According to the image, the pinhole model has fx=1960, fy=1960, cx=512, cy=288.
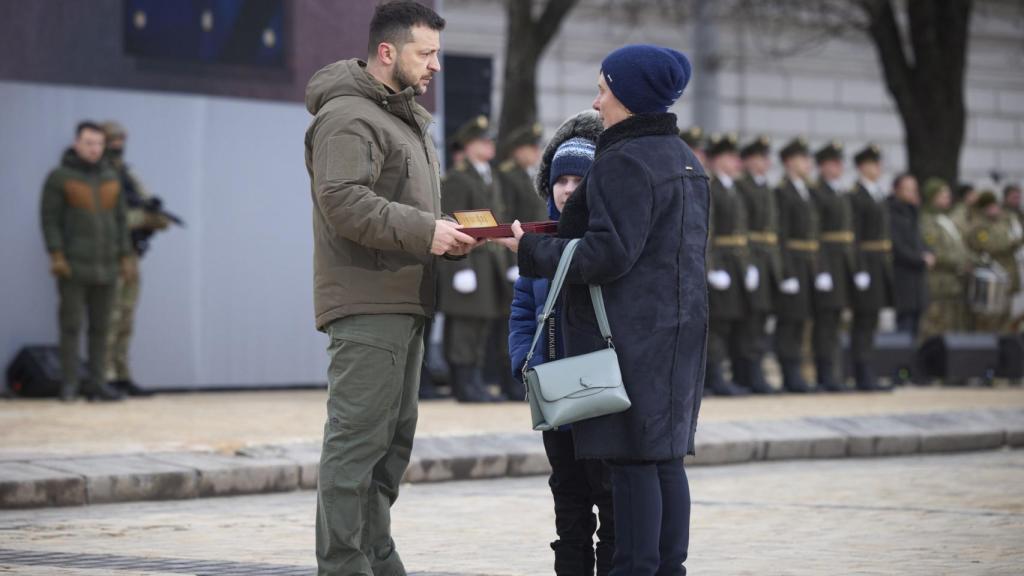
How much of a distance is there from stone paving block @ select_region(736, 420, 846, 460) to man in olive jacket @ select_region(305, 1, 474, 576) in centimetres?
613

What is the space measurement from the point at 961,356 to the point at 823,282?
7.66ft

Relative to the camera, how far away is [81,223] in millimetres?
13719

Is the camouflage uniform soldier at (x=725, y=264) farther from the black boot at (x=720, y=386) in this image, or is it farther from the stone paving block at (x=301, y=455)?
the stone paving block at (x=301, y=455)

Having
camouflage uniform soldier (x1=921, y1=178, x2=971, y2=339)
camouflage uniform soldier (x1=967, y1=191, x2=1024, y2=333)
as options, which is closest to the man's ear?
camouflage uniform soldier (x1=921, y1=178, x2=971, y2=339)

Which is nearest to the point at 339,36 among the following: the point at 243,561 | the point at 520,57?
the point at 520,57

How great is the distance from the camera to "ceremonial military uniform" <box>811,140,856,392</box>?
16.8m

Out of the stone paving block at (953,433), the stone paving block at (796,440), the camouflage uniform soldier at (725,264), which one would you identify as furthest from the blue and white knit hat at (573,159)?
the camouflage uniform soldier at (725,264)

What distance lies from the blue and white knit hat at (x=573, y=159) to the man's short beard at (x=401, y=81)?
53cm

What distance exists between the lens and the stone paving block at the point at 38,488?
27.9 ft

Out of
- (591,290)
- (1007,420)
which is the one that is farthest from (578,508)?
(1007,420)

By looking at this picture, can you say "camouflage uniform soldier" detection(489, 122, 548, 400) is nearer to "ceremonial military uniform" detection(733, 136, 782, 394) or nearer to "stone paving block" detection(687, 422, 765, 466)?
"ceremonial military uniform" detection(733, 136, 782, 394)

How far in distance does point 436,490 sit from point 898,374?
9439mm

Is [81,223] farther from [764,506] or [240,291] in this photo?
[764,506]

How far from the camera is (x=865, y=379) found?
56.5 feet
